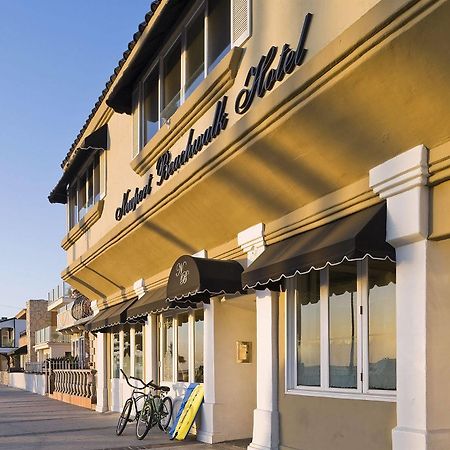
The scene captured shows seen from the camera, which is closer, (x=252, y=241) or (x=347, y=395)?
(x=347, y=395)

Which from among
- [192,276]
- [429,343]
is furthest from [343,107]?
[192,276]

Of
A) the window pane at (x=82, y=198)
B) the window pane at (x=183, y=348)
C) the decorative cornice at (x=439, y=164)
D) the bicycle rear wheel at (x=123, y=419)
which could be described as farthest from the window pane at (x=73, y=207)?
the decorative cornice at (x=439, y=164)

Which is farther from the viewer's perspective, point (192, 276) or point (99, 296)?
point (99, 296)

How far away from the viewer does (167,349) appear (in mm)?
14703

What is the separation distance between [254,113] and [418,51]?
102 inches

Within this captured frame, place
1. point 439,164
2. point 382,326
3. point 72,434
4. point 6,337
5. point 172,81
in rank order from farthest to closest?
point 6,337, point 72,434, point 172,81, point 382,326, point 439,164

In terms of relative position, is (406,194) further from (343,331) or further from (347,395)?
(347,395)

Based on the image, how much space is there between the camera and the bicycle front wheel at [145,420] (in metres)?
12.2

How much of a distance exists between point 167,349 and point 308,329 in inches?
245

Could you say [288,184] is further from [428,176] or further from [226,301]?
[226,301]

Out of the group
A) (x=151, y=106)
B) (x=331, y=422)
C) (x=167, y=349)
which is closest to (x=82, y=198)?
(x=167, y=349)

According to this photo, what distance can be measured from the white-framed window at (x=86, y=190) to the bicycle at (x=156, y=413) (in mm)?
5691

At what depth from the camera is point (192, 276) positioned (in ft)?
33.3

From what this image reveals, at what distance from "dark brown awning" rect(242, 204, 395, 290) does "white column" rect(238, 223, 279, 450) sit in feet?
2.72
